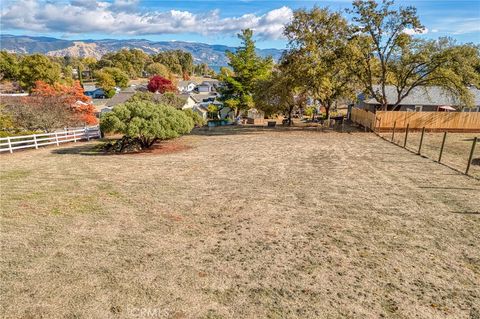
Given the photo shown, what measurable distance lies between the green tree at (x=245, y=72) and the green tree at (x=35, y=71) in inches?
1723

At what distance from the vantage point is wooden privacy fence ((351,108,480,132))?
24.2 m

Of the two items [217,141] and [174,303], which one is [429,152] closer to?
[217,141]

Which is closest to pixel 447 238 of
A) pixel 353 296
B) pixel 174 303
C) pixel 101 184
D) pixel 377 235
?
pixel 377 235

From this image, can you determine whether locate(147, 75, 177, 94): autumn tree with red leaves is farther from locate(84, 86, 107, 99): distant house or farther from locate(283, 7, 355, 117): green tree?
locate(283, 7, 355, 117): green tree

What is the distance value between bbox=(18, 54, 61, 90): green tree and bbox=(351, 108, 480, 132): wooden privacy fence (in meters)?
63.3

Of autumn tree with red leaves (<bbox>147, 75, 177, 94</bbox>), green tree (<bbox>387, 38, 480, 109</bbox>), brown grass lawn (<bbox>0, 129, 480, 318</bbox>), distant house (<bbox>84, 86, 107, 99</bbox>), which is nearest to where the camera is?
brown grass lawn (<bbox>0, 129, 480, 318</bbox>)

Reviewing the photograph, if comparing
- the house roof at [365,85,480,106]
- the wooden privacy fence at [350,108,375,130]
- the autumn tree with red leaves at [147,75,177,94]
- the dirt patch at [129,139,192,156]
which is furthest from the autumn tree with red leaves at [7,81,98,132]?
the autumn tree with red leaves at [147,75,177,94]

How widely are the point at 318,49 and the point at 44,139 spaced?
21.5 meters

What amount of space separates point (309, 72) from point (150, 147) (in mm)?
13872

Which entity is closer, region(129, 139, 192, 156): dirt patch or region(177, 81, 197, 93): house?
region(129, 139, 192, 156): dirt patch

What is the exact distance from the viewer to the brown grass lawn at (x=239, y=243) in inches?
190

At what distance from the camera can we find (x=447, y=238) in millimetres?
6934

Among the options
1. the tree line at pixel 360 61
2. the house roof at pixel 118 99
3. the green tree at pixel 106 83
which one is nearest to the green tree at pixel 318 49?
the tree line at pixel 360 61

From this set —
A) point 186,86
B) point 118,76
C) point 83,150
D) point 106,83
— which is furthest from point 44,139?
point 186,86
